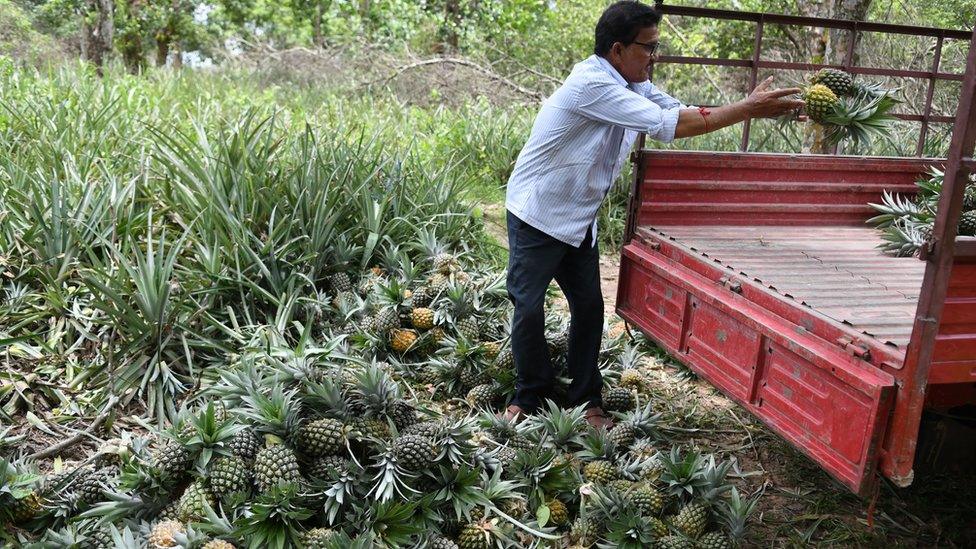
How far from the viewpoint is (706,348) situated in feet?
12.0

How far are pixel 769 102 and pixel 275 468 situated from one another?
94.6 inches

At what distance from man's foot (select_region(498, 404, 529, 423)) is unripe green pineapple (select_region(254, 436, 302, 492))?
3.79 feet

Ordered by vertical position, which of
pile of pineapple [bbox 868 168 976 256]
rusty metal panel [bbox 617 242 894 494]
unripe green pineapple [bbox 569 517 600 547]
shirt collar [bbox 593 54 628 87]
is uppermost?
shirt collar [bbox 593 54 628 87]

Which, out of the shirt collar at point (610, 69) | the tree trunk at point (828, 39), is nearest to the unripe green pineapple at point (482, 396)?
the shirt collar at point (610, 69)

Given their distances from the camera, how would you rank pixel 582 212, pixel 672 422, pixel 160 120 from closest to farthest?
pixel 582 212 < pixel 672 422 < pixel 160 120

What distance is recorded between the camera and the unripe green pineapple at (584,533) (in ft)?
11.2

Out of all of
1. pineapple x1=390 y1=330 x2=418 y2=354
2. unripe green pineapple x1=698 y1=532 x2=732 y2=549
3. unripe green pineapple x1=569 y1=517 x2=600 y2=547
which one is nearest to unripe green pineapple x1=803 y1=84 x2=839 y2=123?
unripe green pineapple x1=698 y1=532 x2=732 y2=549

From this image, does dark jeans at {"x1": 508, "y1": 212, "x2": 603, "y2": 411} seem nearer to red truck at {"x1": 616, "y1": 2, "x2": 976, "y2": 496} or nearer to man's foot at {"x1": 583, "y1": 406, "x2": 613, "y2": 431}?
man's foot at {"x1": 583, "y1": 406, "x2": 613, "y2": 431}

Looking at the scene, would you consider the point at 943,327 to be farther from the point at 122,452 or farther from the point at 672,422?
the point at 122,452

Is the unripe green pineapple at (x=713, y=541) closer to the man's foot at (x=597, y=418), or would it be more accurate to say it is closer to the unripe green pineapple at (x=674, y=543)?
the unripe green pineapple at (x=674, y=543)

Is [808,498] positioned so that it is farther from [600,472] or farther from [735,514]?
[600,472]

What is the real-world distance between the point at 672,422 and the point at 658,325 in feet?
2.09

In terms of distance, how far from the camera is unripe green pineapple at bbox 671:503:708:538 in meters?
3.37

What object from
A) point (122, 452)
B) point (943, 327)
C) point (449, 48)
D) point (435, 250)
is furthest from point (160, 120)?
point (449, 48)
